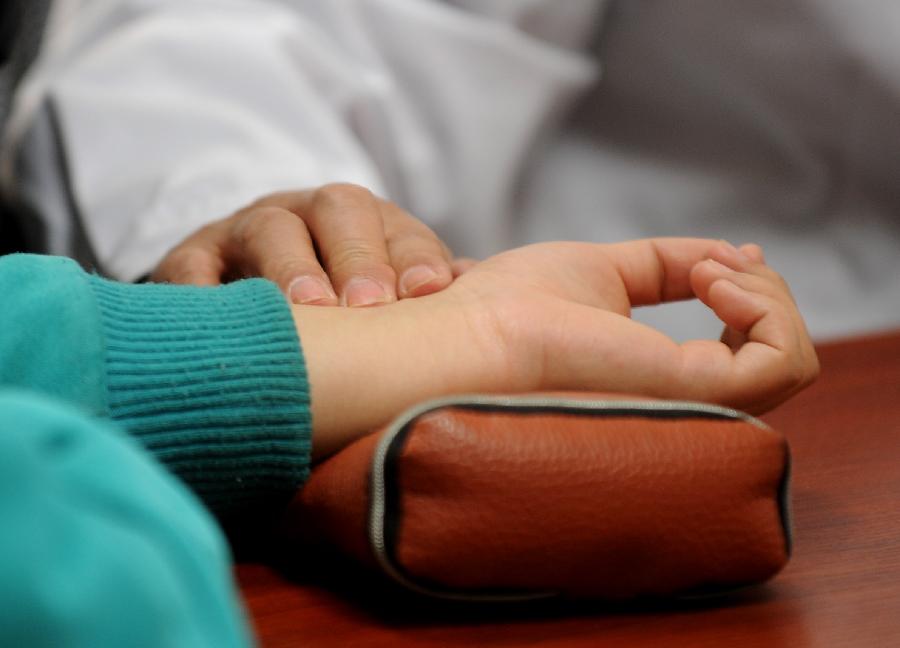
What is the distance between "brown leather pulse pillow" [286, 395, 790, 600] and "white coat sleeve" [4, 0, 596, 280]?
1.35ft

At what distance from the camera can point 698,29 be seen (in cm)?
87

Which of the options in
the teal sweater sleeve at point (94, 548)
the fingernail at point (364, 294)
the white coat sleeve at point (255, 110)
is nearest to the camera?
the teal sweater sleeve at point (94, 548)

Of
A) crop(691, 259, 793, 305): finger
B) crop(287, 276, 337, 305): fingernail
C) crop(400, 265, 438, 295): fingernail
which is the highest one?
crop(691, 259, 793, 305): finger

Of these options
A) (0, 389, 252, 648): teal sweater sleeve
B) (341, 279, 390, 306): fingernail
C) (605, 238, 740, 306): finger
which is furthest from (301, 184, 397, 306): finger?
(0, 389, 252, 648): teal sweater sleeve

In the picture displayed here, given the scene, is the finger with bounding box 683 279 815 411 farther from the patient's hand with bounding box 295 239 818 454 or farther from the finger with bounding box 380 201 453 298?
the finger with bounding box 380 201 453 298

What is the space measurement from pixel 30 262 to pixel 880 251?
0.63 m

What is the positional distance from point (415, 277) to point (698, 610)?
18 centimetres

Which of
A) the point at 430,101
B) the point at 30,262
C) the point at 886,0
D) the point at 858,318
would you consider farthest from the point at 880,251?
the point at 30,262

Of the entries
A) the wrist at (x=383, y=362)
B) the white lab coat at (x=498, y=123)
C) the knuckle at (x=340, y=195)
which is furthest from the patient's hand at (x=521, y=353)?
the white lab coat at (x=498, y=123)

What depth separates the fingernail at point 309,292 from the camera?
0.44m

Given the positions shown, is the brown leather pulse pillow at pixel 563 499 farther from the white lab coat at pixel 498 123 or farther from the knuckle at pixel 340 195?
the white lab coat at pixel 498 123

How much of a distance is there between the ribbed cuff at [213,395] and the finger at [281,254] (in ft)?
0.19

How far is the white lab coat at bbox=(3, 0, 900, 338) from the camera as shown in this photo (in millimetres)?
766

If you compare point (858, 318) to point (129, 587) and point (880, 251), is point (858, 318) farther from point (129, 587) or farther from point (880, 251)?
point (129, 587)
